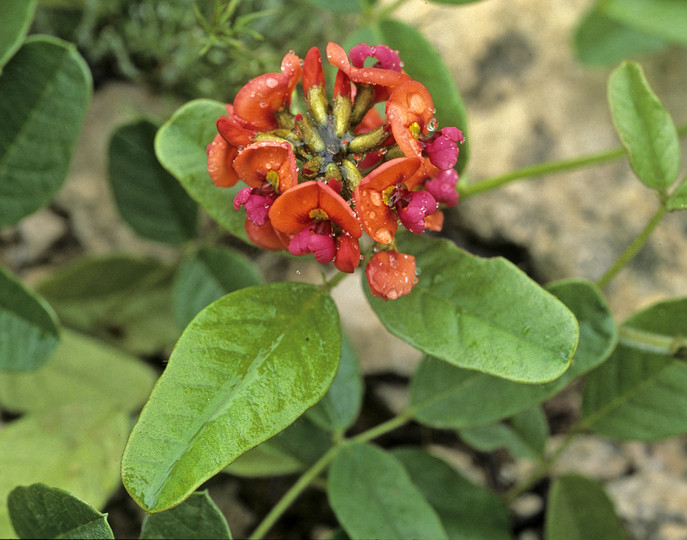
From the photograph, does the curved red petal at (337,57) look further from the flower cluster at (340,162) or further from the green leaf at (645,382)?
the green leaf at (645,382)

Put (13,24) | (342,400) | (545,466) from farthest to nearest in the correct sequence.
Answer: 1. (545,466)
2. (342,400)
3. (13,24)

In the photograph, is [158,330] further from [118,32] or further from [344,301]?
[118,32]

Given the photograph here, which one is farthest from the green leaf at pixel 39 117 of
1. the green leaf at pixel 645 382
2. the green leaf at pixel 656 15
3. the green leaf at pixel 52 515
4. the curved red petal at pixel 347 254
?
the green leaf at pixel 656 15

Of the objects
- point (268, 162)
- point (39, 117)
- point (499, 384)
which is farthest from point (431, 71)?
point (39, 117)

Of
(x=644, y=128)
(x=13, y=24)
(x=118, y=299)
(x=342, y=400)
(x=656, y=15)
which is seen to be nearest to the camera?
(x=644, y=128)

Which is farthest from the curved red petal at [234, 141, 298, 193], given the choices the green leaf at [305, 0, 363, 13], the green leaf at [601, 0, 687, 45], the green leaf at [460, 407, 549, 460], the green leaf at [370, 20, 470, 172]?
the green leaf at [601, 0, 687, 45]

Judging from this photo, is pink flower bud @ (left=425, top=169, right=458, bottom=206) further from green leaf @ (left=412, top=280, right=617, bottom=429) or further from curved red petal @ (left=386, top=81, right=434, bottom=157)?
green leaf @ (left=412, top=280, right=617, bottom=429)

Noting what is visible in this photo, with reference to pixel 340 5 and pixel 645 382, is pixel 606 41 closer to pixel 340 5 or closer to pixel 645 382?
pixel 340 5
